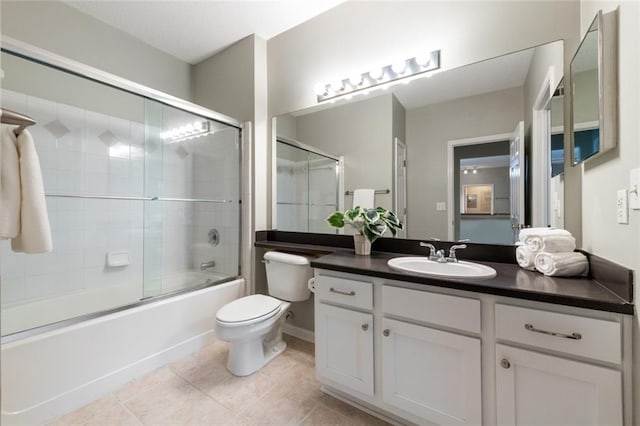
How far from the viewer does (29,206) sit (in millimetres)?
1057

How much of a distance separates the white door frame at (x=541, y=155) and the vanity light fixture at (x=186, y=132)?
2356 millimetres

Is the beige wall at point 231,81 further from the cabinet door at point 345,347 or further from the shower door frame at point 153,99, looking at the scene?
the cabinet door at point 345,347

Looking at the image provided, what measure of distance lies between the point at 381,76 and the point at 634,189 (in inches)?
58.8

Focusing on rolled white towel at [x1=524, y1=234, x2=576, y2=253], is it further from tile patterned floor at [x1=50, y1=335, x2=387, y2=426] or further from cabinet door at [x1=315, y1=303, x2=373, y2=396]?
tile patterned floor at [x1=50, y1=335, x2=387, y2=426]

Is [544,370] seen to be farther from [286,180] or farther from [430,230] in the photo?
→ [286,180]

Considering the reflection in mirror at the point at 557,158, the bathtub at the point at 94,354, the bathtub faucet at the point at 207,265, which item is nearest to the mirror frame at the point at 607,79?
the reflection in mirror at the point at 557,158

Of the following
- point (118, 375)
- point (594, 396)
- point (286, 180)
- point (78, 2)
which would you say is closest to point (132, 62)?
point (78, 2)

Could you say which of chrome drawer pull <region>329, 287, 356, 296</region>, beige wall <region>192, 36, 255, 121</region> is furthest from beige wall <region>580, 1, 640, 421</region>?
beige wall <region>192, 36, 255, 121</region>

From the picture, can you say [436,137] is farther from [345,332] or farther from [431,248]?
Answer: [345,332]

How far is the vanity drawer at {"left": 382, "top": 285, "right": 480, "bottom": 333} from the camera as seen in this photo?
1.20 meters

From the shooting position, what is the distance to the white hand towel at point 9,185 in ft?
3.31

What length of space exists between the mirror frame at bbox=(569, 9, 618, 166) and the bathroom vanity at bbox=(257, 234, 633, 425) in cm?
59

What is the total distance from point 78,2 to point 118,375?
2.59 metres

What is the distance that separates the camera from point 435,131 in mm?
1850
